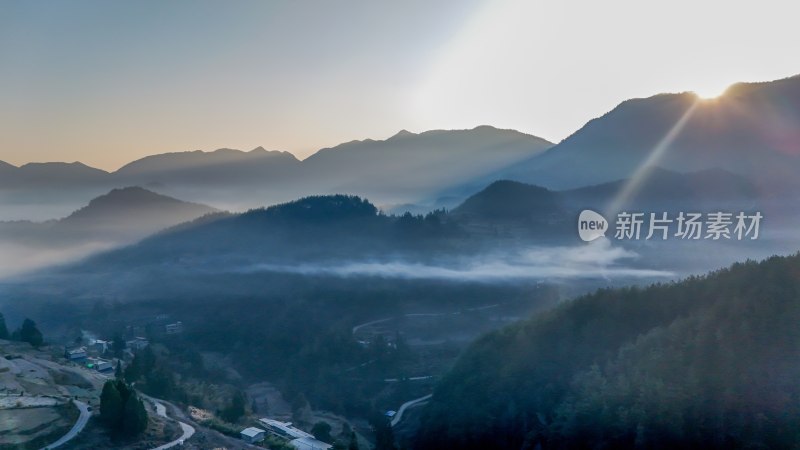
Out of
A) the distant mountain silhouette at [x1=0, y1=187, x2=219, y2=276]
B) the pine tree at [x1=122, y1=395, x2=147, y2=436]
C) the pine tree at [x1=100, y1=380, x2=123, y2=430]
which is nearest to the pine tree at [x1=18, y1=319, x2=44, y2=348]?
the pine tree at [x1=100, y1=380, x2=123, y2=430]

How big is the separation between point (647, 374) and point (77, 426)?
3531 cm

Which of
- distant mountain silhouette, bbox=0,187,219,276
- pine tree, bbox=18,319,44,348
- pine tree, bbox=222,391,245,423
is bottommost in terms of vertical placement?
pine tree, bbox=222,391,245,423

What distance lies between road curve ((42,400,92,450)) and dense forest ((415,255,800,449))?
Result: 82.3 feet

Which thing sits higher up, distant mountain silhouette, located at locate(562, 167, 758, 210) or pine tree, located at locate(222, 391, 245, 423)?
distant mountain silhouette, located at locate(562, 167, 758, 210)

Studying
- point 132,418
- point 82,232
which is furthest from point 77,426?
point 82,232

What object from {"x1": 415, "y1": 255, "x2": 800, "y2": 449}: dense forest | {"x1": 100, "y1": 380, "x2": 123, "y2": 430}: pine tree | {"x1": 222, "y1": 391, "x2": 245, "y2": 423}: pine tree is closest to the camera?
{"x1": 415, "y1": 255, "x2": 800, "y2": 449}: dense forest

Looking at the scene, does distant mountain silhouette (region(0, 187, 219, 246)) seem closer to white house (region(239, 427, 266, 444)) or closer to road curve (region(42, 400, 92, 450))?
white house (region(239, 427, 266, 444))

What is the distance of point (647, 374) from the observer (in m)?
37.3

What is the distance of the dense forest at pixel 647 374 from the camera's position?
1280 inches

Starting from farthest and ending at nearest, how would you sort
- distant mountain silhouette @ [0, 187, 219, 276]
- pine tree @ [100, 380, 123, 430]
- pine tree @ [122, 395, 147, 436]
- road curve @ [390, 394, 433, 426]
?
distant mountain silhouette @ [0, 187, 219, 276] → road curve @ [390, 394, 433, 426] → pine tree @ [100, 380, 123, 430] → pine tree @ [122, 395, 147, 436]

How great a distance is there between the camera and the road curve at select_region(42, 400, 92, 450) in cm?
3397

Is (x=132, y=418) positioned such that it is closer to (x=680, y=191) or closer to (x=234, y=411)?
(x=234, y=411)

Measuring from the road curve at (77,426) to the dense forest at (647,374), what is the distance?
2507 cm

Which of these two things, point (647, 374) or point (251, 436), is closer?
point (647, 374)
